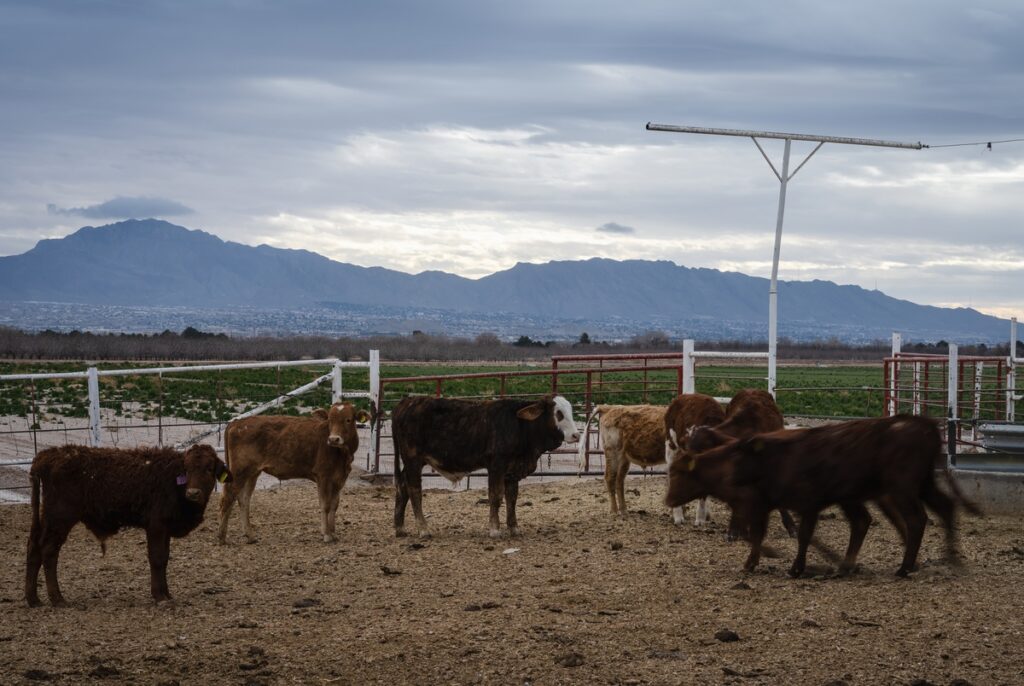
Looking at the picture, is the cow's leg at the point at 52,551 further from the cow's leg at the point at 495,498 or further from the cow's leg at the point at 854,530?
the cow's leg at the point at 854,530

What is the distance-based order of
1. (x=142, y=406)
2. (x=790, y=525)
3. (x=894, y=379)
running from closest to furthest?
(x=790, y=525) < (x=894, y=379) < (x=142, y=406)

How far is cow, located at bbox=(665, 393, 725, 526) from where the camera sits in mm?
12023

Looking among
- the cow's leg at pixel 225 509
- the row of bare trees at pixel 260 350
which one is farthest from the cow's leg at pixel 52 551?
the row of bare trees at pixel 260 350

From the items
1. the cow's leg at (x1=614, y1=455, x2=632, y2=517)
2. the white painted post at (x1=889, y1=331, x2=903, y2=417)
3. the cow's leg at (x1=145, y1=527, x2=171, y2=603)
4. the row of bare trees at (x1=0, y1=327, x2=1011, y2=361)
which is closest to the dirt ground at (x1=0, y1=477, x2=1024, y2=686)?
the cow's leg at (x1=145, y1=527, x2=171, y2=603)

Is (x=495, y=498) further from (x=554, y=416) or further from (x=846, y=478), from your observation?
(x=846, y=478)

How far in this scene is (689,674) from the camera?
665cm

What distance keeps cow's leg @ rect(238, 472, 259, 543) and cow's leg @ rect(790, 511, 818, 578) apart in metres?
5.64

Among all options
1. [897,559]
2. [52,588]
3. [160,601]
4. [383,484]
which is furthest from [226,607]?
[383,484]

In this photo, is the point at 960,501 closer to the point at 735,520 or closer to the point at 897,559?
the point at 897,559

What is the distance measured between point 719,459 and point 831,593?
5.16 feet

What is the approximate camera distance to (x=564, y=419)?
40.9 ft

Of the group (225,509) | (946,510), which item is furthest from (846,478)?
(225,509)

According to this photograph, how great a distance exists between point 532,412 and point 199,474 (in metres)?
4.34

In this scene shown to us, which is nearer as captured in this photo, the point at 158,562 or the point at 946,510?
the point at 158,562
